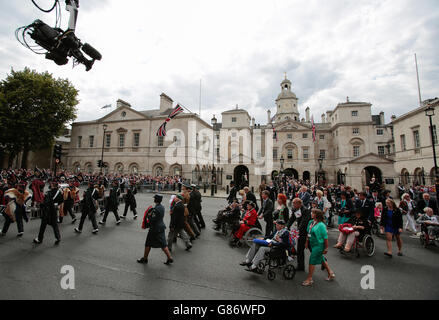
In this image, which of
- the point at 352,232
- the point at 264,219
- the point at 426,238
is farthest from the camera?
the point at 426,238

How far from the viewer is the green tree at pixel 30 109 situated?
26.6 m

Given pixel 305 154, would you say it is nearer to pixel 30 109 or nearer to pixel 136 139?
pixel 136 139

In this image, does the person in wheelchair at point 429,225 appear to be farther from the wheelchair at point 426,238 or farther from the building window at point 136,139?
the building window at point 136,139

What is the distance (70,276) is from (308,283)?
5395 mm

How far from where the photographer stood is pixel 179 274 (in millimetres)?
4820

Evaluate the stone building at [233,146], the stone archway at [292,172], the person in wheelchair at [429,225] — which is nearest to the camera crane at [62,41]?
the person in wheelchair at [429,225]

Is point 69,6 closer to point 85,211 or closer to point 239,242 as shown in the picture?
point 85,211

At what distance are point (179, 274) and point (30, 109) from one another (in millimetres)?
36173

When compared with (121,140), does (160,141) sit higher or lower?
lower

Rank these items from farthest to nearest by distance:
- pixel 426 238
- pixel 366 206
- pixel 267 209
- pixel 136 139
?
1. pixel 136 139
2. pixel 366 206
3. pixel 426 238
4. pixel 267 209

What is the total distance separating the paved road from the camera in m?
4.03

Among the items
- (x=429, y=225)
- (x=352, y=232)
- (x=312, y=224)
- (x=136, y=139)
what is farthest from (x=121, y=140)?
(x=429, y=225)

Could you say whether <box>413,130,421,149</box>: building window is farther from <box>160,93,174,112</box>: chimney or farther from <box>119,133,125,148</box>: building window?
<box>119,133,125,148</box>: building window

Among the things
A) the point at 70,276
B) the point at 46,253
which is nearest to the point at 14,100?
the point at 46,253
